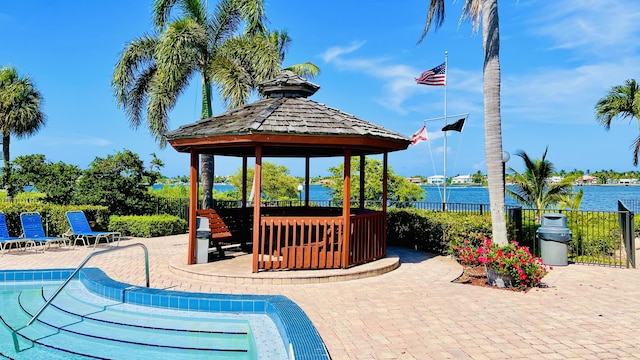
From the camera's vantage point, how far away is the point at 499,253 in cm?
731

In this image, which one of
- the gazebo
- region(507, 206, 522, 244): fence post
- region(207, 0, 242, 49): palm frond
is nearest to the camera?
the gazebo

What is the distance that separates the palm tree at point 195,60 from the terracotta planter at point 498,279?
10.2 m

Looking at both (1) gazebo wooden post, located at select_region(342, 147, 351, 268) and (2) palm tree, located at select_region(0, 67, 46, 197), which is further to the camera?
(2) palm tree, located at select_region(0, 67, 46, 197)

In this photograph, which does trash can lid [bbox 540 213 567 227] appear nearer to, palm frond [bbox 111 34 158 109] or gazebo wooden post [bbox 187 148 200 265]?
gazebo wooden post [bbox 187 148 200 265]

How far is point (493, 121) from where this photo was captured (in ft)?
26.8

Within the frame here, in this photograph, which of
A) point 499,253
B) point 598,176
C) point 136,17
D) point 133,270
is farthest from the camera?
point 598,176

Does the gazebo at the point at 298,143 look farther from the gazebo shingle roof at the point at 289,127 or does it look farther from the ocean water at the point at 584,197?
the ocean water at the point at 584,197

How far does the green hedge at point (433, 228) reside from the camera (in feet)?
32.0

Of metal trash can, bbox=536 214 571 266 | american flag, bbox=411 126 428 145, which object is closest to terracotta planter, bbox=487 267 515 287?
metal trash can, bbox=536 214 571 266

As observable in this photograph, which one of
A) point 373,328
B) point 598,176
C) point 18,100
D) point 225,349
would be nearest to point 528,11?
point 373,328

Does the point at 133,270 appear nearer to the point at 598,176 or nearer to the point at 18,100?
the point at 18,100

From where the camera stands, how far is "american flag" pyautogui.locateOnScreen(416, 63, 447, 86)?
20.1 metres

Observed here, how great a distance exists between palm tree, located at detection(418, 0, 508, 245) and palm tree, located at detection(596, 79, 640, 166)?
14.0 m

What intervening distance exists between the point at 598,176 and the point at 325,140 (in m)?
106
